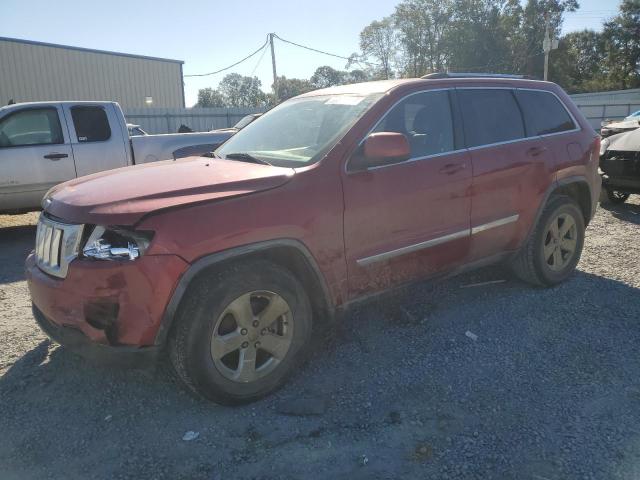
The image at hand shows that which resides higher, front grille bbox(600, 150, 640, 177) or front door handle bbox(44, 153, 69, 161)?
front door handle bbox(44, 153, 69, 161)

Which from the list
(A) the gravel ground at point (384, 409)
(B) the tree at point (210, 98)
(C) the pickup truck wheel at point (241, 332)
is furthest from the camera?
(B) the tree at point (210, 98)

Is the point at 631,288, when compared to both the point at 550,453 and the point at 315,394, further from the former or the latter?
the point at 315,394

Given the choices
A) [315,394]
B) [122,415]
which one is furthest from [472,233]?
[122,415]

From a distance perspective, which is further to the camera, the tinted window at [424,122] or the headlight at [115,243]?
the tinted window at [424,122]

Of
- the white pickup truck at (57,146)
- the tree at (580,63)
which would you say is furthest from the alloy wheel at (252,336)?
the tree at (580,63)

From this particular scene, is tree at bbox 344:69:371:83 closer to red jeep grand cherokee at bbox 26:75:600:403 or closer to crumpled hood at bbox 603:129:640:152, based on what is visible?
crumpled hood at bbox 603:129:640:152

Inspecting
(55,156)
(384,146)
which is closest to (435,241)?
(384,146)

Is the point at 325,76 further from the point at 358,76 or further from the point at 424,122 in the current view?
the point at 424,122

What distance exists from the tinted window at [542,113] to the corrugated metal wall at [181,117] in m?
17.7

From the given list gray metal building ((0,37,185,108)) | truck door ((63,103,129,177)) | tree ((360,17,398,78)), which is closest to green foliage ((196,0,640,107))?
tree ((360,17,398,78))

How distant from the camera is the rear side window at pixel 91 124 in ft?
25.2

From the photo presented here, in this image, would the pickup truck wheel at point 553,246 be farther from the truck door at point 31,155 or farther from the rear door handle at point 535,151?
the truck door at point 31,155

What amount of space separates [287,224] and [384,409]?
1.20 meters

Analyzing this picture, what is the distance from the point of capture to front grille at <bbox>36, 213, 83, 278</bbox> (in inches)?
105
